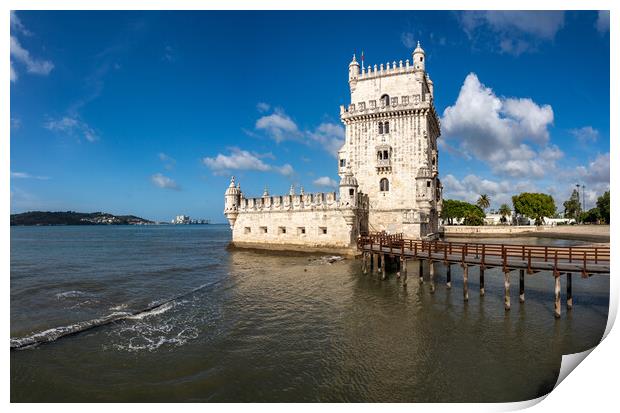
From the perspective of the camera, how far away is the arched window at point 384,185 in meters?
36.8

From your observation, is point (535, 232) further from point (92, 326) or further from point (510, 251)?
point (92, 326)

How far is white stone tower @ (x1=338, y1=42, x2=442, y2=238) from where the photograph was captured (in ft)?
115

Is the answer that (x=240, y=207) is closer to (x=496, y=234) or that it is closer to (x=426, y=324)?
(x=426, y=324)

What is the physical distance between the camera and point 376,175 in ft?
122

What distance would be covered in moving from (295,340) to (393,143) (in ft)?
91.8

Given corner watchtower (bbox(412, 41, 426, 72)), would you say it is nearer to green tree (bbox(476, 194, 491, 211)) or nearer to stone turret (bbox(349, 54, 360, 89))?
stone turret (bbox(349, 54, 360, 89))

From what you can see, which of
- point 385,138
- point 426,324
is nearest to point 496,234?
point 385,138

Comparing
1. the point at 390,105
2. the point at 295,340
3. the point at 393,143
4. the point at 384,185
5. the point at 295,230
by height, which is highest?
the point at 390,105

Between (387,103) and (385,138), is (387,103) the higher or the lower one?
the higher one

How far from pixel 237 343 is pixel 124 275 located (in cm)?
1982

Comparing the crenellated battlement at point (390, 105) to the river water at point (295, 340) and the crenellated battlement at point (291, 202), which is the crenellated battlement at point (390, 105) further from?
the river water at point (295, 340)

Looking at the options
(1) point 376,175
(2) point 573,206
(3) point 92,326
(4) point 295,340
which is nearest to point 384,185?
(1) point 376,175

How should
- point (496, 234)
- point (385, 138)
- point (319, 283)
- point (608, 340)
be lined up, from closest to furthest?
point (608, 340)
point (319, 283)
point (385, 138)
point (496, 234)
